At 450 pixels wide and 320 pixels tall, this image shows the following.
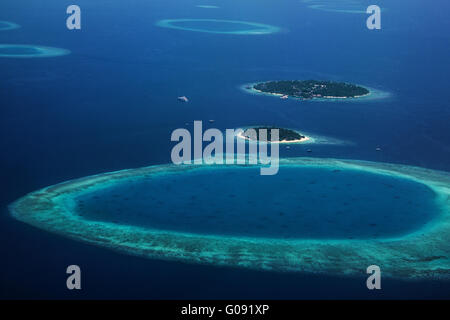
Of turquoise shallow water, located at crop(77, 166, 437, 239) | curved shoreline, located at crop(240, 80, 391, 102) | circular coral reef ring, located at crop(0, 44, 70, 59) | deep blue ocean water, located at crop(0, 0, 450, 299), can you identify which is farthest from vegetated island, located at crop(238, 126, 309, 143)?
circular coral reef ring, located at crop(0, 44, 70, 59)

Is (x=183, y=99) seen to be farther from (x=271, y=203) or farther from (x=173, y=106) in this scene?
(x=271, y=203)

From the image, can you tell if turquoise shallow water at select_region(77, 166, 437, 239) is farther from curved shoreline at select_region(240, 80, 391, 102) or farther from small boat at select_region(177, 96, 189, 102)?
curved shoreline at select_region(240, 80, 391, 102)

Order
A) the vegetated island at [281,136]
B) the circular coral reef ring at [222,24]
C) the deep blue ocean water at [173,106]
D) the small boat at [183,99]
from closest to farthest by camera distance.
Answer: the deep blue ocean water at [173,106] < the vegetated island at [281,136] < the small boat at [183,99] < the circular coral reef ring at [222,24]

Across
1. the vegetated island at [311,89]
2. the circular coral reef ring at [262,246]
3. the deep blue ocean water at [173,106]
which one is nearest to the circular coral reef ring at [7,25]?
the deep blue ocean water at [173,106]

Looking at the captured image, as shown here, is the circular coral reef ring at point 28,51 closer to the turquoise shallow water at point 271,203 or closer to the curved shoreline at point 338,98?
the curved shoreline at point 338,98

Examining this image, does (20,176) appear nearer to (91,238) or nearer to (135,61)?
(91,238)

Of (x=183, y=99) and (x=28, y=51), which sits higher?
(x=28, y=51)

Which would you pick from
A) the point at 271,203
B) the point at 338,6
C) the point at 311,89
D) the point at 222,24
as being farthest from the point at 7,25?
the point at 271,203
